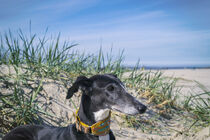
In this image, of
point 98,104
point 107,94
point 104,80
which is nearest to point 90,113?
point 98,104

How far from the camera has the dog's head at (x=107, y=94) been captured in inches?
111

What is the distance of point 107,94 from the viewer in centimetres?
290

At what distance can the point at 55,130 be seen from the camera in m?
3.22

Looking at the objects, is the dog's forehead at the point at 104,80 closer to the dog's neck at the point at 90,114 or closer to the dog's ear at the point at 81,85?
the dog's ear at the point at 81,85

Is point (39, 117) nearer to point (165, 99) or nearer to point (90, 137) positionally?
point (90, 137)

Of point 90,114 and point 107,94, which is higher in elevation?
point 107,94

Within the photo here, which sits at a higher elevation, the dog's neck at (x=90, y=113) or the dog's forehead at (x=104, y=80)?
the dog's forehead at (x=104, y=80)

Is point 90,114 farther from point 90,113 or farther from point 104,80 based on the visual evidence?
point 104,80

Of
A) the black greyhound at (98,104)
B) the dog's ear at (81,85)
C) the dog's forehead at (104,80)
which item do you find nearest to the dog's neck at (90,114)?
the black greyhound at (98,104)

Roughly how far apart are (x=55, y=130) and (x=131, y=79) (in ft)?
11.8

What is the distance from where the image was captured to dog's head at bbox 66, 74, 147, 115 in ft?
9.24

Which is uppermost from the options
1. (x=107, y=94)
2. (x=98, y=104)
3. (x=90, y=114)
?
(x=107, y=94)

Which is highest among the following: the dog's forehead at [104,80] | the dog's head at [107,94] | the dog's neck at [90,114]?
the dog's forehead at [104,80]

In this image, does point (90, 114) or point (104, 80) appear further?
point (104, 80)
